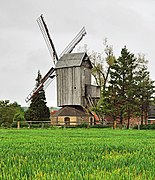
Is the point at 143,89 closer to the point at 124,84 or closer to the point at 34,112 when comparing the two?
the point at 124,84

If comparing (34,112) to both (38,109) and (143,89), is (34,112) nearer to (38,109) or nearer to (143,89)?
(38,109)

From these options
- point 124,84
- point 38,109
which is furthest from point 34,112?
point 124,84

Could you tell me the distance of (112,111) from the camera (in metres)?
46.9

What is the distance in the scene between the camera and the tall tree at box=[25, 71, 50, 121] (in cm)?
5603

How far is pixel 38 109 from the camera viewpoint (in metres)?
57.0

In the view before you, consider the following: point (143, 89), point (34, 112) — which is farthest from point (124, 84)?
point (34, 112)

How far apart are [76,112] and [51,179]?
5077cm

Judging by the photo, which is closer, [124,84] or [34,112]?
[124,84]

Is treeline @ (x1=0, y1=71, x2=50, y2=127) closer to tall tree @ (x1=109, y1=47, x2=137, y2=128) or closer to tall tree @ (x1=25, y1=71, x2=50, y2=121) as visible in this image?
tall tree @ (x1=25, y1=71, x2=50, y2=121)

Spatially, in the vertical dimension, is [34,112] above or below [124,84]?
below

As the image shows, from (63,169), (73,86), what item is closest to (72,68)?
(73,86)

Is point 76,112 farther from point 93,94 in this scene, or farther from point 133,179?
point 133,179

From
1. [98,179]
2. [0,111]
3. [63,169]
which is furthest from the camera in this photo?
[0,111]

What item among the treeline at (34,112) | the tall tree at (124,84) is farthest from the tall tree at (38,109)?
the tall tree at (124,84)
